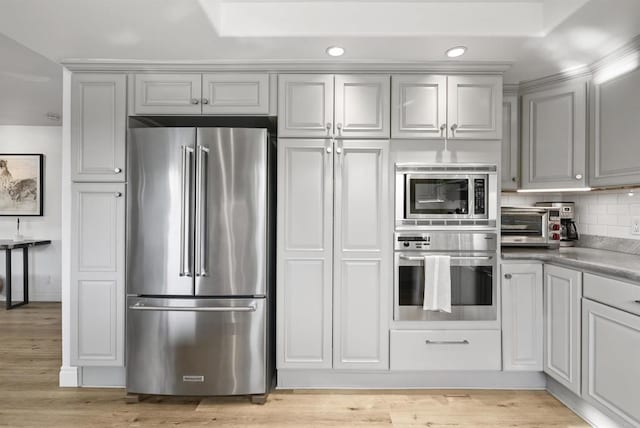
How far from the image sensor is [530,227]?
2787mm

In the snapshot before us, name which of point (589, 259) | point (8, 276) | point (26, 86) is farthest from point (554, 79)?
point (8, 276)

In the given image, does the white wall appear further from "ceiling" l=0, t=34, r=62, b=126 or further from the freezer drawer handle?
the freezer drawer handle

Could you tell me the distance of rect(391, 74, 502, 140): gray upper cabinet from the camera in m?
2.52

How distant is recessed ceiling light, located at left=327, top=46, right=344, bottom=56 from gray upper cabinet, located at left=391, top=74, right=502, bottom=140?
17.0 inches

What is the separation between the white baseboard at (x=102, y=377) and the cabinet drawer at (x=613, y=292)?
307 cm

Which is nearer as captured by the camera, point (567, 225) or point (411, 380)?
point (411, 380)

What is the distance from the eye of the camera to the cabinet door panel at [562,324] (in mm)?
2189

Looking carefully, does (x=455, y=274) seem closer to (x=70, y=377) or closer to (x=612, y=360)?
(x=612, y=360)

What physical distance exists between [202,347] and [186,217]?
0.85 m

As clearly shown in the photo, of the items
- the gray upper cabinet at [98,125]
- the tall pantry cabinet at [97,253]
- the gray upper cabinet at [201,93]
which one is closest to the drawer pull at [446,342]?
the gray upper cabinet at [201,93]

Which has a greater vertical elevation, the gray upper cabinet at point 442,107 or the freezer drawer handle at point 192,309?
the gray upper cabinet at point 442,107

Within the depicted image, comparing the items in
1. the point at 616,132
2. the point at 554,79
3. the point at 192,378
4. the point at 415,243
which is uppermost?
the point at 554,79

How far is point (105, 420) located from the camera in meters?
2.21

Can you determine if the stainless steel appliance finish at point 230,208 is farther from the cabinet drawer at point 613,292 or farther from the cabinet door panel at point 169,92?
the cabinet drawer at point 613,292
